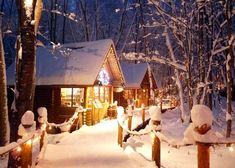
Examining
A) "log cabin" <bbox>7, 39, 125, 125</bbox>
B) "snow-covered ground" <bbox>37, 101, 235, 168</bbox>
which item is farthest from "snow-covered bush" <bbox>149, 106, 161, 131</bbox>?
"log cabin" <bbox>7, 39, 125, 125</bbox>

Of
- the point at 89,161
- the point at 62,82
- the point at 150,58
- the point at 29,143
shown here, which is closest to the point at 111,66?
the point at 62,82

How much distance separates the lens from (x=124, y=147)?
12.1 metres

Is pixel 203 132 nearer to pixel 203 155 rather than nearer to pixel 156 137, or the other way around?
pixel 203 155

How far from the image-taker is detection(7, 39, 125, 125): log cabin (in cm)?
2250

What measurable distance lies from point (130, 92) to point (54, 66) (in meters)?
11.7

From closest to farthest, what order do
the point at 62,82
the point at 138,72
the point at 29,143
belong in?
the point at 29,143 < the point at 62,82 < the point at 138,72

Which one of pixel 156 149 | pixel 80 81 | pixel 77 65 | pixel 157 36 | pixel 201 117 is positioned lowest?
pixel 156 149

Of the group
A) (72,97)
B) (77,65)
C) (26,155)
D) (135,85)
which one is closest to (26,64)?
(26,155)

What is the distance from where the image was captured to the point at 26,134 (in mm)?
7430

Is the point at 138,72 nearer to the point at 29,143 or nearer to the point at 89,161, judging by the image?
the point at 89,161

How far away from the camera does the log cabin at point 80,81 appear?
22500 millimetres

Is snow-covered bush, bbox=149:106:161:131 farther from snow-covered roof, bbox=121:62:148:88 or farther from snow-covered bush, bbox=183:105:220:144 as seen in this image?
snow-covered roof, bbox=121:62:148:88

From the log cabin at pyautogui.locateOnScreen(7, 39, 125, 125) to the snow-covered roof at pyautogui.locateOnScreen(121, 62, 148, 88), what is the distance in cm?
758

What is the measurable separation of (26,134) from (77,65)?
16606mm
